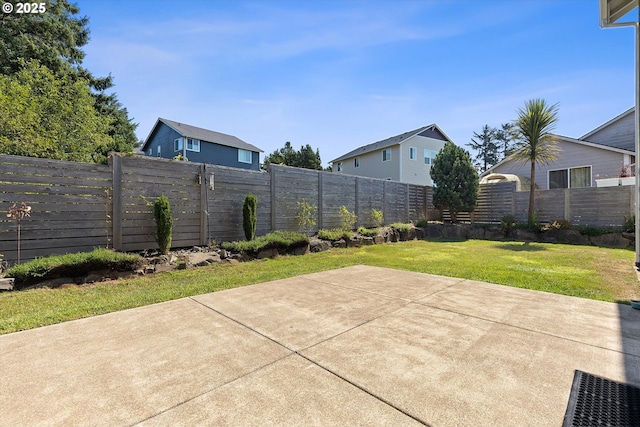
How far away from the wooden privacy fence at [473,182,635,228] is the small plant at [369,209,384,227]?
501cm

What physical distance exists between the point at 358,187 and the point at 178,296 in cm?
771

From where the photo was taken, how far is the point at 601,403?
1533mm

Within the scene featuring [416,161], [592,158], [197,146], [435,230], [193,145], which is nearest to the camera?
[435,230]

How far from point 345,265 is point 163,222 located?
12.3ft

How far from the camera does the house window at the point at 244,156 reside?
2280 cm

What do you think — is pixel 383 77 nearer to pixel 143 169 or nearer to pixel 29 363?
pixel 143 169

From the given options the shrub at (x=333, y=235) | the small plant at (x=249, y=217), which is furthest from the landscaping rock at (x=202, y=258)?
the shrub at (x=333, y=235)

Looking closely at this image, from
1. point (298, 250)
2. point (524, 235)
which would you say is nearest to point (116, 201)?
point (298, 250)

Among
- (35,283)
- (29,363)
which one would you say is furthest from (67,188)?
(29,363)

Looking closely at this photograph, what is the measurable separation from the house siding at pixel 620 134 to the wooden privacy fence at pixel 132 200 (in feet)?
52.0

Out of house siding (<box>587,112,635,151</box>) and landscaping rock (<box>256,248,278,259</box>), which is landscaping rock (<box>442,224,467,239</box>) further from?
house siding (<box>587,112,635,151</box>)

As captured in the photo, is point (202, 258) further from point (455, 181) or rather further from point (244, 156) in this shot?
point (244, 156)

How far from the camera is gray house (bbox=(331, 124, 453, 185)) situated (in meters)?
20.4

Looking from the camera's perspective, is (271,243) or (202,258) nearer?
(202,258)
